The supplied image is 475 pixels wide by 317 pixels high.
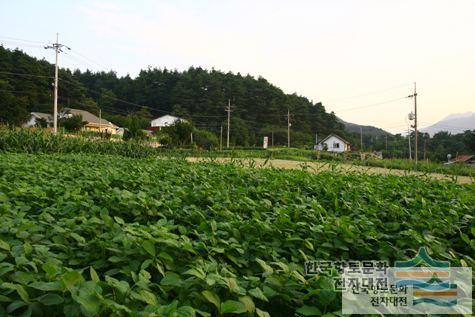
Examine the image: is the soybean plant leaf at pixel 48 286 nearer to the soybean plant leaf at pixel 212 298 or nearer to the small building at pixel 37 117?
the soybean plant leaf at pixel 212 298

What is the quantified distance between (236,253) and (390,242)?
990 mm

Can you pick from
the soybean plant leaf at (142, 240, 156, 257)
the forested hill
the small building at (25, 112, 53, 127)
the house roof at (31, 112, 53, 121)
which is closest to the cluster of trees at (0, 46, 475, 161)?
the forested hill

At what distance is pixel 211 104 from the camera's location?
69.1m

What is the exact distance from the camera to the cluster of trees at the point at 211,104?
6112 cm

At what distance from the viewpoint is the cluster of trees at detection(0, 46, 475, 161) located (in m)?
61.1

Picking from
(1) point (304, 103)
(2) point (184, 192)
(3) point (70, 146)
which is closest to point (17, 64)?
(3) point (70, 146)

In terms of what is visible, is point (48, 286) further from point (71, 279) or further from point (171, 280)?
point (171, 280)

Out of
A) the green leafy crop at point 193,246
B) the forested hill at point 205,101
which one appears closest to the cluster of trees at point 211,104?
the forested hill at point 205,101

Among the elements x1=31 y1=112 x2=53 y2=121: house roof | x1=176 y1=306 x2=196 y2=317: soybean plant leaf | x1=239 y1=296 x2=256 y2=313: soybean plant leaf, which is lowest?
x1=239 y1=296 x2=256 y2=313: soybean plant leaf

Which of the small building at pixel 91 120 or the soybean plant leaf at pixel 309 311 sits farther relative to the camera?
the small building at pixel 91 120

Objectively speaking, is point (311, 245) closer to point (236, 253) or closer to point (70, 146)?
point (236, 253)

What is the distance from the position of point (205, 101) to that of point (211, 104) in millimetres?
1403

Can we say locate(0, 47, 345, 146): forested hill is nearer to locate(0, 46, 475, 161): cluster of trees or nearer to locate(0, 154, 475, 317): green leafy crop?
locate(0, 46, 475, 161): cluster of trees

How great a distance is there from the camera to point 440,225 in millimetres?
2625
